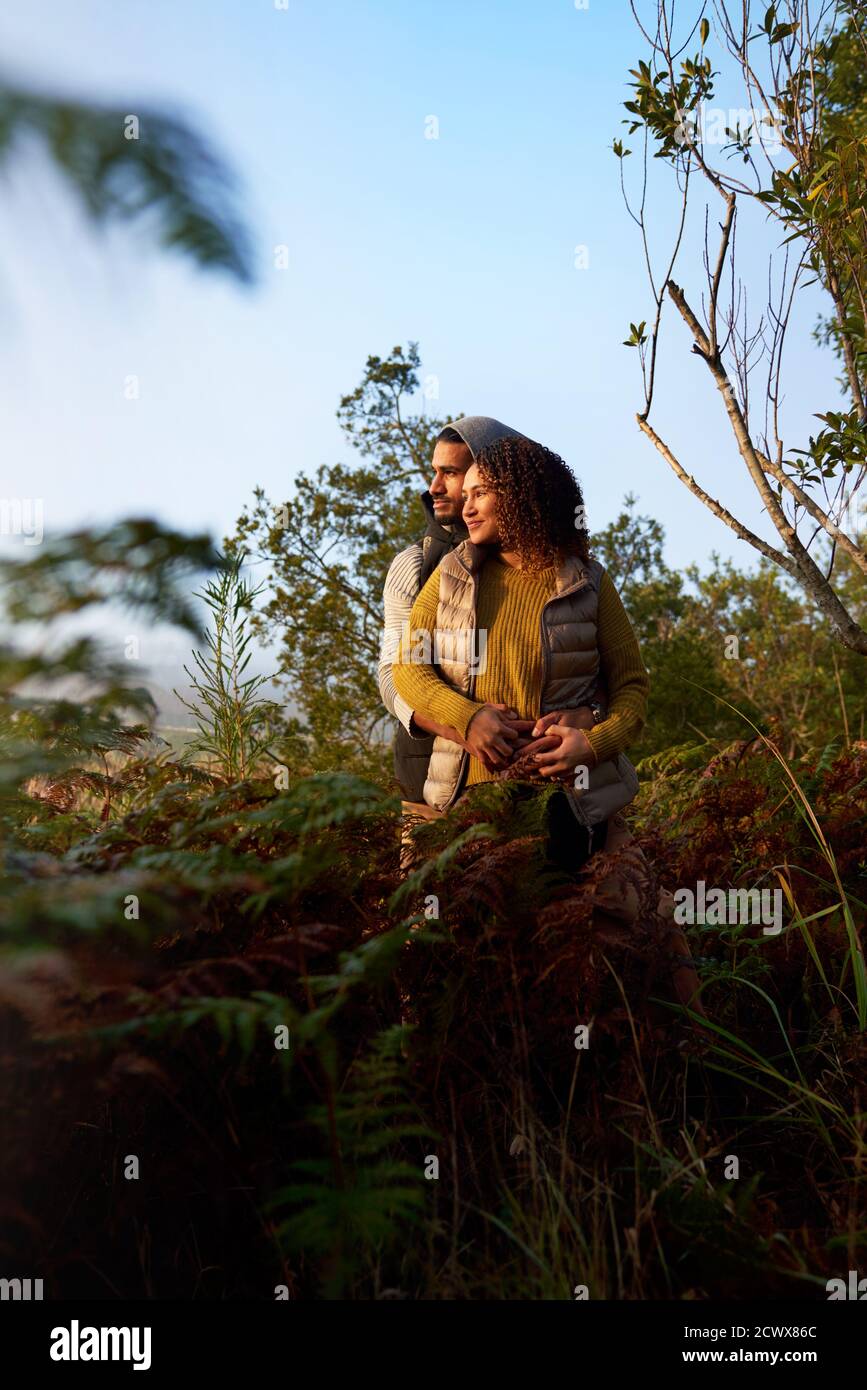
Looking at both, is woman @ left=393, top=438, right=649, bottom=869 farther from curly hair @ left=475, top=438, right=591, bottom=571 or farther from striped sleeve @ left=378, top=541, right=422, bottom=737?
striped sleeve @ left=378, top=541, right=422, bottom=737

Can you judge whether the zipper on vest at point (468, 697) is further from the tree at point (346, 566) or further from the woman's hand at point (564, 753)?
the tree at point (346, 566)

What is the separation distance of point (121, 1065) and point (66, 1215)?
74 centimetres

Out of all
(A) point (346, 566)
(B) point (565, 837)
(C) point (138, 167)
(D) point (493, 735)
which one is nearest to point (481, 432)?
(D) point (493, 735)

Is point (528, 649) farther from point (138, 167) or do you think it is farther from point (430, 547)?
point (138, 167)

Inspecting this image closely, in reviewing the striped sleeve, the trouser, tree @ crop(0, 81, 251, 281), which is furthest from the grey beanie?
tree @ crop(0, 81, 251, 281)

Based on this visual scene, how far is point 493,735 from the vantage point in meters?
3.33

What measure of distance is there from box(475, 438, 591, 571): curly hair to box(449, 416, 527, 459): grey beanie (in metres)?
0.17

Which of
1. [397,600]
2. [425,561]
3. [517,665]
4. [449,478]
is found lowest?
[517,665]

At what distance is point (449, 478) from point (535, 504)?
3.67ft

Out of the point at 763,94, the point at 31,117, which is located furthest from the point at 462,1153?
the point at 763,94

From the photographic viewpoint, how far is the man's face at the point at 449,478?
4609 millimetres

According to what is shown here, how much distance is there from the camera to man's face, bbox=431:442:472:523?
4.61 m
